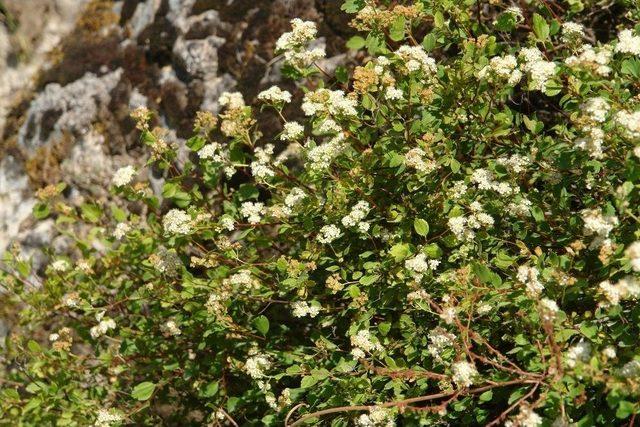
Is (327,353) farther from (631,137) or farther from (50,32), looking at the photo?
(50,32)

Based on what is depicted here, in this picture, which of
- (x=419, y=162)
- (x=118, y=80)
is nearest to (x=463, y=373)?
(x=419, y=162)

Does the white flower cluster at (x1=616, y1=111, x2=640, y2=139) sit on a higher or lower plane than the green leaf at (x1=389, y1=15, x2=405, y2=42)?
lower

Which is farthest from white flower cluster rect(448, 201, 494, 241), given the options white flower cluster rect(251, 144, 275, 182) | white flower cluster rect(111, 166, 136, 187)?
white flower cluster rect(111, 166, 136, 187)

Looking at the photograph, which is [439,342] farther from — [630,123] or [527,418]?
[630,123]

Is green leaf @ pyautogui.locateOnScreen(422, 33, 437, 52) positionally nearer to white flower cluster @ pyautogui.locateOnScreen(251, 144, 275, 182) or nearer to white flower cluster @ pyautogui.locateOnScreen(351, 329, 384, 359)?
white flower cluster @ pyautogui.locateOnScreen(251, 144, 275, 182)

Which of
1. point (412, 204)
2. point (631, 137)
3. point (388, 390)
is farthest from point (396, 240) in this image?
point (631, 137)

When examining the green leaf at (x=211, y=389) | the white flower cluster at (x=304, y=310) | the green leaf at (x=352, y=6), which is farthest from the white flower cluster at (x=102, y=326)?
the green leaf at (x=352, y=6)
